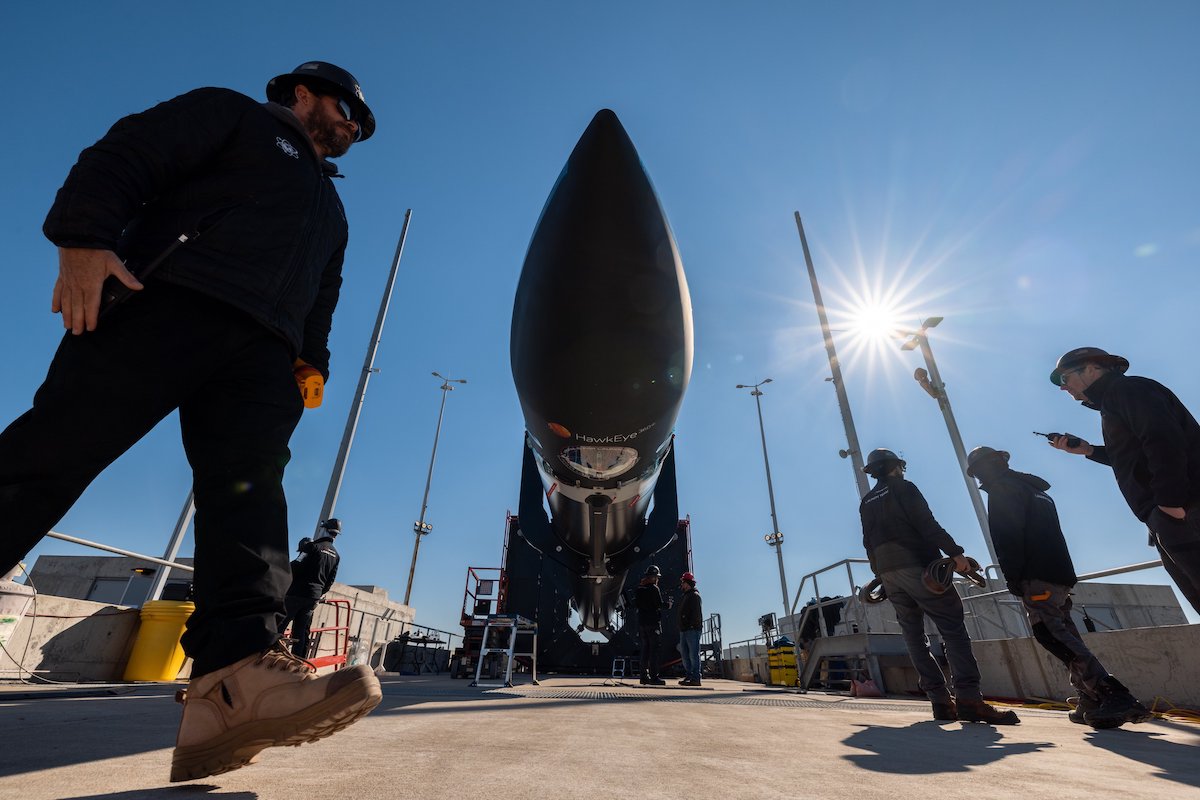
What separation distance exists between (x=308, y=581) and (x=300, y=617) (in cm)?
51

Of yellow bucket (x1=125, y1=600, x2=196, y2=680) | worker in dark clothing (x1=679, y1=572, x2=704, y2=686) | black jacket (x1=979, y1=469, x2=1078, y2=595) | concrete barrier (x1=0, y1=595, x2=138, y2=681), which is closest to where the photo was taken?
black jacket (x1=979, y1=469, x2=1078, y2=595)

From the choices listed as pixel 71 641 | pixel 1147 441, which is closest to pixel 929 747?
pixel 1147 441

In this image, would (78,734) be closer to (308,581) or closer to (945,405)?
(308,581)

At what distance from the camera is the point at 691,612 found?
7.63 m

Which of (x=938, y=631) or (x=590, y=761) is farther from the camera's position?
(x=938, y=631)

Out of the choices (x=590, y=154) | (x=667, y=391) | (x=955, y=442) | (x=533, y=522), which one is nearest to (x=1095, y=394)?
(x=667, y=391)

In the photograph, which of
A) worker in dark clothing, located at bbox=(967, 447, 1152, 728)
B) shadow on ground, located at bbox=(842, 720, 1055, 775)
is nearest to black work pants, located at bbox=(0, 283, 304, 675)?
shadow on ground, located at bbox=(842, 720, 1055, 775)

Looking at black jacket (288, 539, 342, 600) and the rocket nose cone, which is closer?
the rocket nose cone

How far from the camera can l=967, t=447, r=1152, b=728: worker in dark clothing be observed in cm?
308

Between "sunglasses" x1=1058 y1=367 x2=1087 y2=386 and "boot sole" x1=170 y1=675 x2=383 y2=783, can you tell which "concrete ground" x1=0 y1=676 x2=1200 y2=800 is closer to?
"boot sole" x1=170 y1=675 x2=383 y2=783

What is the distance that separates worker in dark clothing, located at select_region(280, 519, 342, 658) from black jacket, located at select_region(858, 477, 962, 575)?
532 cm

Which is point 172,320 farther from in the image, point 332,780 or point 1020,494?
point 1020,494

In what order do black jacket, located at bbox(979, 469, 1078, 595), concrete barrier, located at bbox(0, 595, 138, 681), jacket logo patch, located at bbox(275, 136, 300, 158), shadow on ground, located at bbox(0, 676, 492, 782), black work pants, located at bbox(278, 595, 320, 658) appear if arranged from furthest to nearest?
1. black work pants, located at bbox(278, 595, 320, 658)
2. concrete barrier, located at bbox(0, 595, 138, 681)
3. black jacket, located at bbox(979, 469, 1078, 595)
4. jacket logo patch, located at bbox(275, 136, 300, 158)
5. shadow on ground, located at bbox(0, 676, 492, 782)

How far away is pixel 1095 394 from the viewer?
300cm
